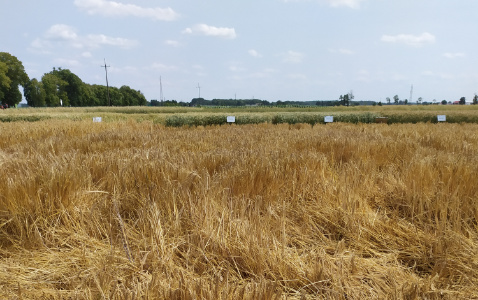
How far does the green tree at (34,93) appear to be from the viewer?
58.0 meters

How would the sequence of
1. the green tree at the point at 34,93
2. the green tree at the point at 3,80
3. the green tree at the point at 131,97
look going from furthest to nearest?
the green tree at the point at 131,97 < the green tree at the point at 34,93 < the green tree at the point at 3,80

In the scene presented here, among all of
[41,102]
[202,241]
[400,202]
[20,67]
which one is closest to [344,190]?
[400,202]

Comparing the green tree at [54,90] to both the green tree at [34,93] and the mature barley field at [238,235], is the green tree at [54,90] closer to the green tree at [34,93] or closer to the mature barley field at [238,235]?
the green tree at [34,93]

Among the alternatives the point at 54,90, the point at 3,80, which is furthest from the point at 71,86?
the point at 3,80

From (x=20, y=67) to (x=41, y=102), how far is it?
8.29 metres

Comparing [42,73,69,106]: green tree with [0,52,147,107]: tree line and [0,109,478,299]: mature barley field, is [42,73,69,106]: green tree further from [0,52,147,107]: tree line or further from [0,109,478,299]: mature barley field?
[0,109,478,299]: mature barley field

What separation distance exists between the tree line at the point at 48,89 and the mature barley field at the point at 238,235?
5556 cm

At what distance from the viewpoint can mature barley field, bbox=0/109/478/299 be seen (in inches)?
41.1

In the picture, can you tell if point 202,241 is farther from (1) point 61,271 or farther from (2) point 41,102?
(2) point 41,102

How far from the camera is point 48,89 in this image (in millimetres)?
61250

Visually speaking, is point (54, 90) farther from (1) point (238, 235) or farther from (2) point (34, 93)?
(1) point (238, 235)

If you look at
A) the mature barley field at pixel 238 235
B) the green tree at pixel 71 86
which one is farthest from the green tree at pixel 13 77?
the mature barley field at pixel 238 235

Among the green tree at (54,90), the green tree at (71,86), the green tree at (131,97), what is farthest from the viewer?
the green tree at (131,97)

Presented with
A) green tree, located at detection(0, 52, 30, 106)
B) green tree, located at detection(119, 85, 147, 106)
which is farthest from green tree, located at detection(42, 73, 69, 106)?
green tree, located at detection(119, 85, 147, 106)
